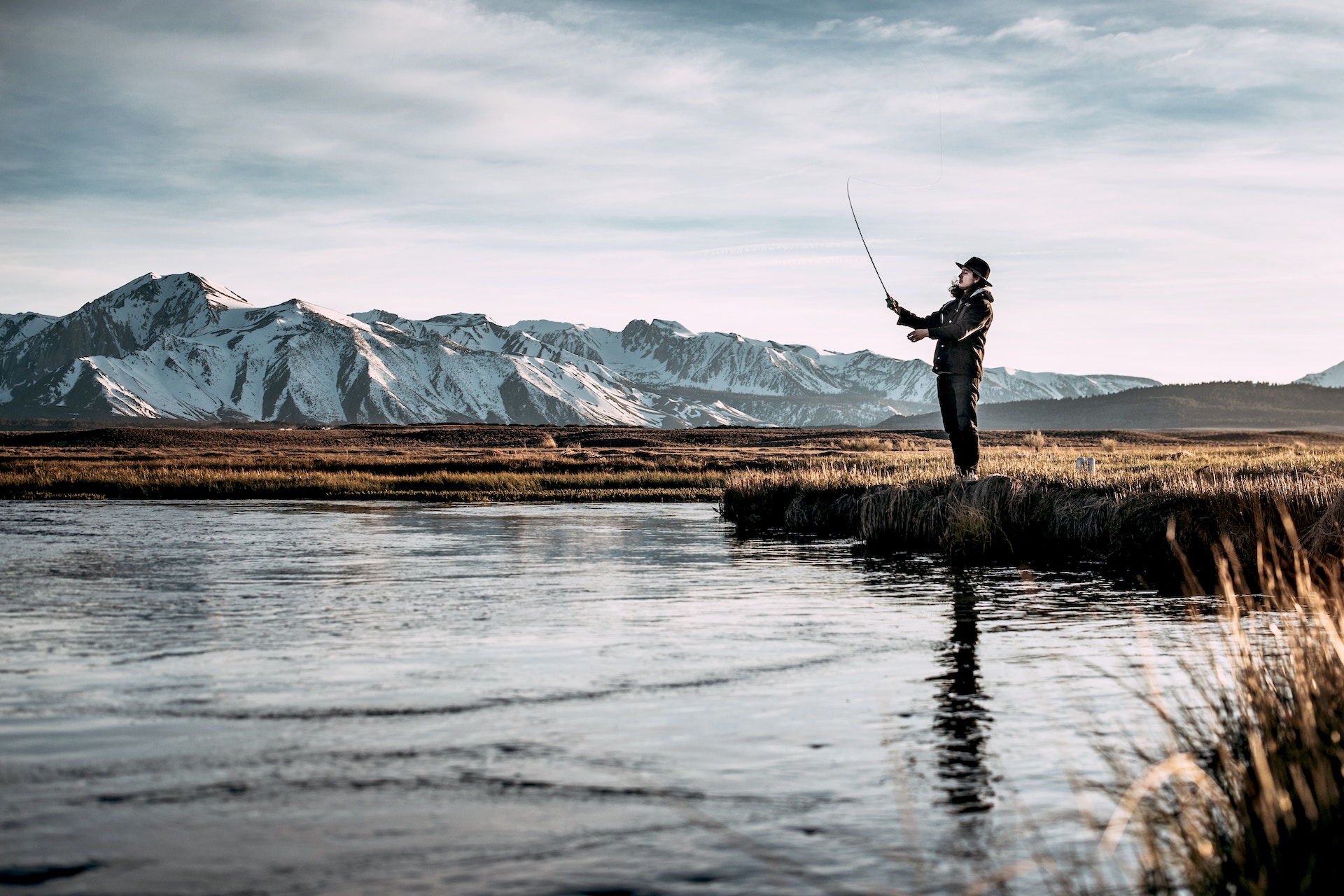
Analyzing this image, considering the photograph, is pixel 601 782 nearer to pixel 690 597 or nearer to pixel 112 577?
pixel 690 597

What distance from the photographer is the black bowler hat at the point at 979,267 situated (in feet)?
64.2

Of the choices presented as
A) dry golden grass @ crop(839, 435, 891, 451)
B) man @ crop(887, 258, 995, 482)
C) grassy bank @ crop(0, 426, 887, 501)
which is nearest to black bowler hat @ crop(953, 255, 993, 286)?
man @ crop(887, 258, 995, 482)

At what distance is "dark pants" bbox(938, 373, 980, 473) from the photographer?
19906mm

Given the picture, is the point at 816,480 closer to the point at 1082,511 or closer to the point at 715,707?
the point at 1082,511

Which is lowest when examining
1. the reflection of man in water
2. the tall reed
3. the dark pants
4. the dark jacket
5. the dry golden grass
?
the reflection of man in water

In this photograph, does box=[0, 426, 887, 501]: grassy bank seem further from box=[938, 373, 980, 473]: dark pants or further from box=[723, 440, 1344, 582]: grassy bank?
box=[938, 373, 980, 473]: dark pants

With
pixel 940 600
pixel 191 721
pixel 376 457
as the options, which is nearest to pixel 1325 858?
pixel 191 721

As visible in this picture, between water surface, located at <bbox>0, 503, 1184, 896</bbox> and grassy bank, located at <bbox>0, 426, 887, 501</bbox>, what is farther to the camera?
grassy bank, located at <bbox>0, 426, 887, 501</bbox>

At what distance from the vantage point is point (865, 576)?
1781cm

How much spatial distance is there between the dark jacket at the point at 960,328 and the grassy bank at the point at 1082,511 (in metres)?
2.96

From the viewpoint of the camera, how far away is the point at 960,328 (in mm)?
19500

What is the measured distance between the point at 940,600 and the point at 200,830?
10733mm

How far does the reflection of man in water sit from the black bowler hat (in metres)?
8.83

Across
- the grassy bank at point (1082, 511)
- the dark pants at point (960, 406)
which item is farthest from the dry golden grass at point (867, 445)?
the dark pants at point (960, 406)
